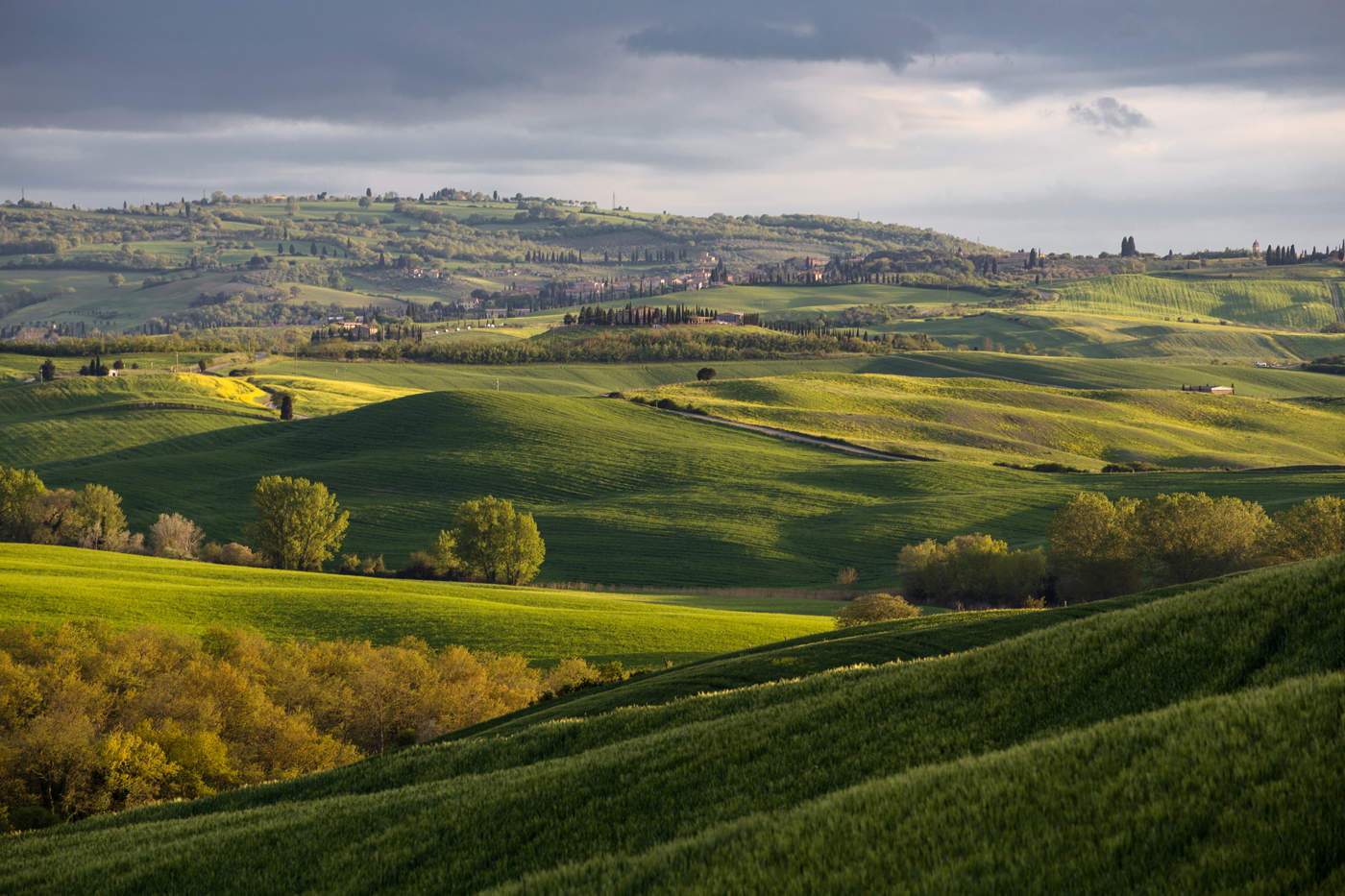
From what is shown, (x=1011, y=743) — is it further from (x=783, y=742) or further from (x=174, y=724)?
(x=174, y=724)

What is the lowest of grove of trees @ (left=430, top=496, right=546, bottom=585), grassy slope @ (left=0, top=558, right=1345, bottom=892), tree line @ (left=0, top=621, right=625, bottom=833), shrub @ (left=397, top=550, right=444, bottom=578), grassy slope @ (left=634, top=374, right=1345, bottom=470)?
shrub @ (left=397, top=550, right=444, bottom=578)

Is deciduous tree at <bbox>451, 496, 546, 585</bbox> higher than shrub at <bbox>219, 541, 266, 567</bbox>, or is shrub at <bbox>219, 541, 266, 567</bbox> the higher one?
deciduous tree at <bbox>451, 496, 546, 585</bbox>

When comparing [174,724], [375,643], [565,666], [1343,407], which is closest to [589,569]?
[375,643]

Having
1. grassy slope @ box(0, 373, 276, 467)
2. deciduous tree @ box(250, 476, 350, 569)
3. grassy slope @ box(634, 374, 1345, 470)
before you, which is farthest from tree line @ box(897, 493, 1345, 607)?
grassy slope @ box(0, 373, 276, 467)

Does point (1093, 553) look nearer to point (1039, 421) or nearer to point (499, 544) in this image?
point (499, 544)

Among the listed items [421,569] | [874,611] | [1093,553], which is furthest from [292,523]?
[1093,553]

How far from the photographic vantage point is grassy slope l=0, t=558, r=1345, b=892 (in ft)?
36.3

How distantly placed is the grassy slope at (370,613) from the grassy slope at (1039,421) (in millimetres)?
78071

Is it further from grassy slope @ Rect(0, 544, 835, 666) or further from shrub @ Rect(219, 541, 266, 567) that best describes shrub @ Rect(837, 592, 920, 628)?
shrub @ Rect(219, 541, 266, 567)

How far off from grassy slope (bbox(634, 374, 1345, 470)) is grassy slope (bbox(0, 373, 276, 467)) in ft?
251

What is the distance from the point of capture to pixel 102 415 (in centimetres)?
17488

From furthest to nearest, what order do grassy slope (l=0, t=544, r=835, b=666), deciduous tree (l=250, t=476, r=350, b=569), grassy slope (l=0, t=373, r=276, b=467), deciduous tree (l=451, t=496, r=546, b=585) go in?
1. grassy slope (l=0, t=373, r=276, b=467)
2. deciduous tree (l=250, t=476, r=350, b=569)
3. deciduous tree (l=451, t=496, r=546, b=585)
4. grassy slope (l=0, t=544, r=835, b=666)

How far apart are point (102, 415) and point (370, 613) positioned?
121997 millimetres

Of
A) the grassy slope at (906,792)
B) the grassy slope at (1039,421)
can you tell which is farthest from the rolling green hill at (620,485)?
the grassy slope at (906,792)
